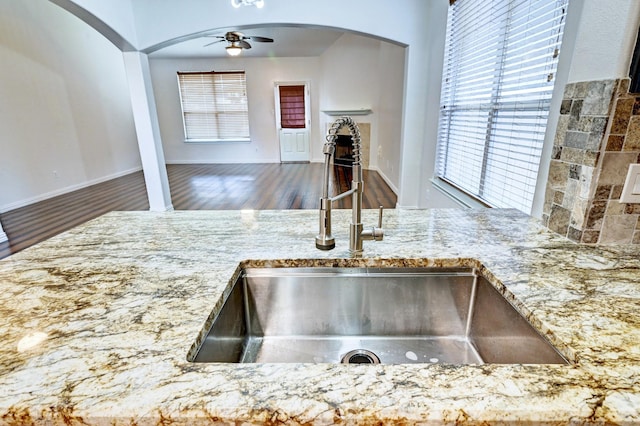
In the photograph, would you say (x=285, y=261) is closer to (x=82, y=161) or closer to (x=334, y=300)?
(x=334, y=300)

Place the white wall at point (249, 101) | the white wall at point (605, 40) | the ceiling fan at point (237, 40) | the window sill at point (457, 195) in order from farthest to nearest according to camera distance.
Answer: the white wall at point (249, 101), the ceiling fan at point (237, 40), the window sill at point (457, 195), the white wall at point (605, 40)

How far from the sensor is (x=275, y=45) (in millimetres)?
6820

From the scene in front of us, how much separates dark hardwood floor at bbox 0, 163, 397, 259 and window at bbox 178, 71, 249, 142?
5.44ft

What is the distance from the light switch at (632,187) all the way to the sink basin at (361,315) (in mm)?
544

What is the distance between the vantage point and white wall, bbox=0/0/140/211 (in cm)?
445

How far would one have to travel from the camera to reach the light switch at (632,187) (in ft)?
3.09

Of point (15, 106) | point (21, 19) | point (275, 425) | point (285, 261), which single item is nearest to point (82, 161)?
point (15, 106)

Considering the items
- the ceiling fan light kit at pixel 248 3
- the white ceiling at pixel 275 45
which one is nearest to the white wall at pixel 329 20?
the ceiling fan light kit at pixel 248 3

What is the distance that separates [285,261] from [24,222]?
186 inches

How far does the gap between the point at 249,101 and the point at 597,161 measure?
27.4 feet

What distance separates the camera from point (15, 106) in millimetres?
4520

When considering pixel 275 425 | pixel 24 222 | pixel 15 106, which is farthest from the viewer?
pixel 15 106

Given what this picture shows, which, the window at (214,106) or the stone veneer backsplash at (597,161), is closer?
the stone veneer backsplash at (597,161)

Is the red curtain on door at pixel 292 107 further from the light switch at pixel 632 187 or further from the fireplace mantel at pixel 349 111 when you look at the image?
the light switch at pixel 632 187
